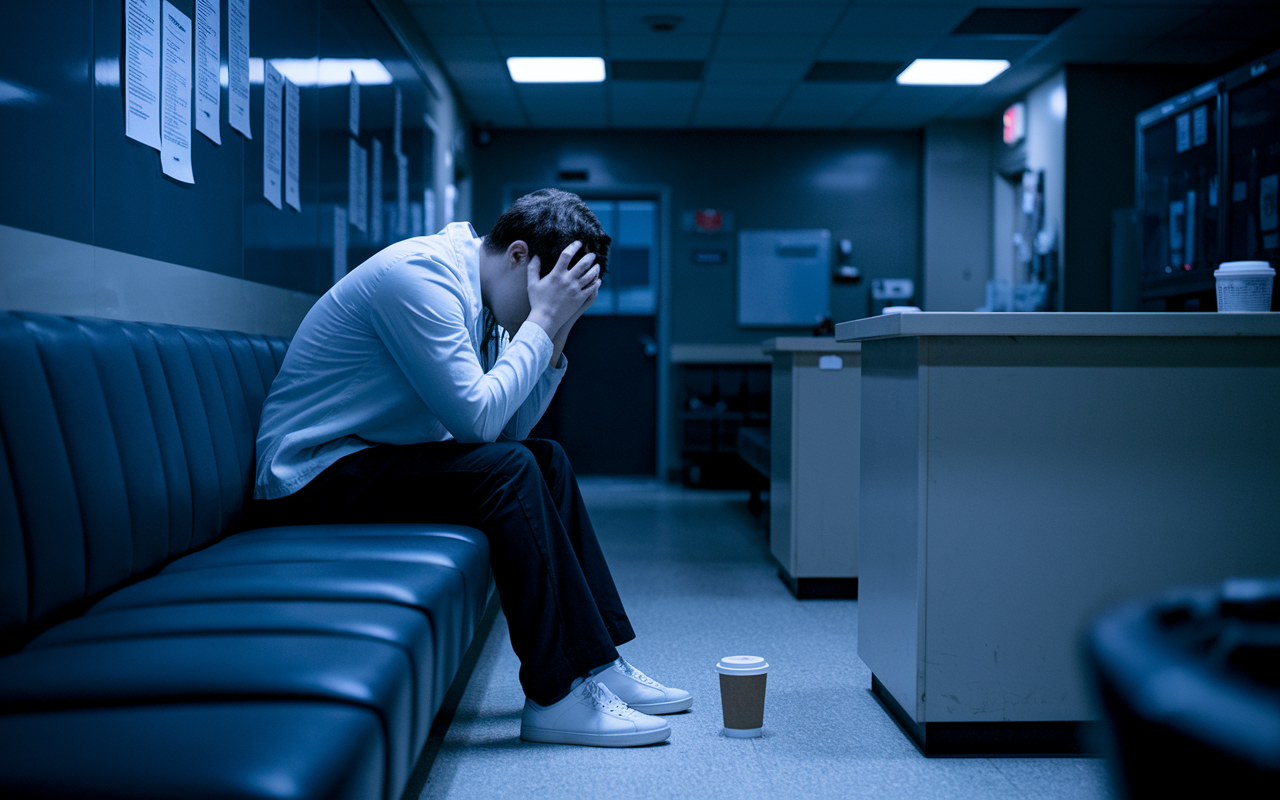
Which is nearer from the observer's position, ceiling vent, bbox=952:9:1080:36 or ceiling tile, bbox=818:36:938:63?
ceiling vent, bbox=952:9:1080:36

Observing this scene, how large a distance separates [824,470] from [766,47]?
297 centimetres

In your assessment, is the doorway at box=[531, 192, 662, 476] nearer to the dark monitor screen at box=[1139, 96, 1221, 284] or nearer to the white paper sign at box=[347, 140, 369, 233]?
the white paper sign at box=[347, 140, 369, 233]

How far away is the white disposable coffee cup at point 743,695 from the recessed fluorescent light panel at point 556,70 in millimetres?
4250

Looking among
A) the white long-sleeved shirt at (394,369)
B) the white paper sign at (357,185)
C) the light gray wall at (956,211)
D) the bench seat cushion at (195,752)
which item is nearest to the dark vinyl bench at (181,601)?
the bench seat cushion at (195,752)

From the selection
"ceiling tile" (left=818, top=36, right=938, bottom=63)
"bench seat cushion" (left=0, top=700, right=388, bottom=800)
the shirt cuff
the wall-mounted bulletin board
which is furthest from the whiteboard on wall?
"bench seat cushion" (left=0, top=700, right=388, bottom=800)

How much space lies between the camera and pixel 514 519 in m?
1.61

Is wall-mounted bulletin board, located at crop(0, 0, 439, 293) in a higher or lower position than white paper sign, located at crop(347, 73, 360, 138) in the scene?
lower

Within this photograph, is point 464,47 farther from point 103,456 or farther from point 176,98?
point 103,456

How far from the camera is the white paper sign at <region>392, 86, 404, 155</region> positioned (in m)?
4.25

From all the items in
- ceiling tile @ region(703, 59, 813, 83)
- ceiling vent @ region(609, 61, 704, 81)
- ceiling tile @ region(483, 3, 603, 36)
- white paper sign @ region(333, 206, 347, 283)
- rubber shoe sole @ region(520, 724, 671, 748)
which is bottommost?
rubber shoe sole @ region(520, 724, 671, 748)

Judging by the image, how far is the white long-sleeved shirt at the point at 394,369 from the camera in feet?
5.33

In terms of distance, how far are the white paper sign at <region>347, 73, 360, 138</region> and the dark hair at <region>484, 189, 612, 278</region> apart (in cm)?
197

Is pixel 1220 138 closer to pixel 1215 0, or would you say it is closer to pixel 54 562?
pixel 1215 0

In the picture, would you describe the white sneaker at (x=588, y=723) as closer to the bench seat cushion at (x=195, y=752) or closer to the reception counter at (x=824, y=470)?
the bench seat cushion at (x=195, y=752)
